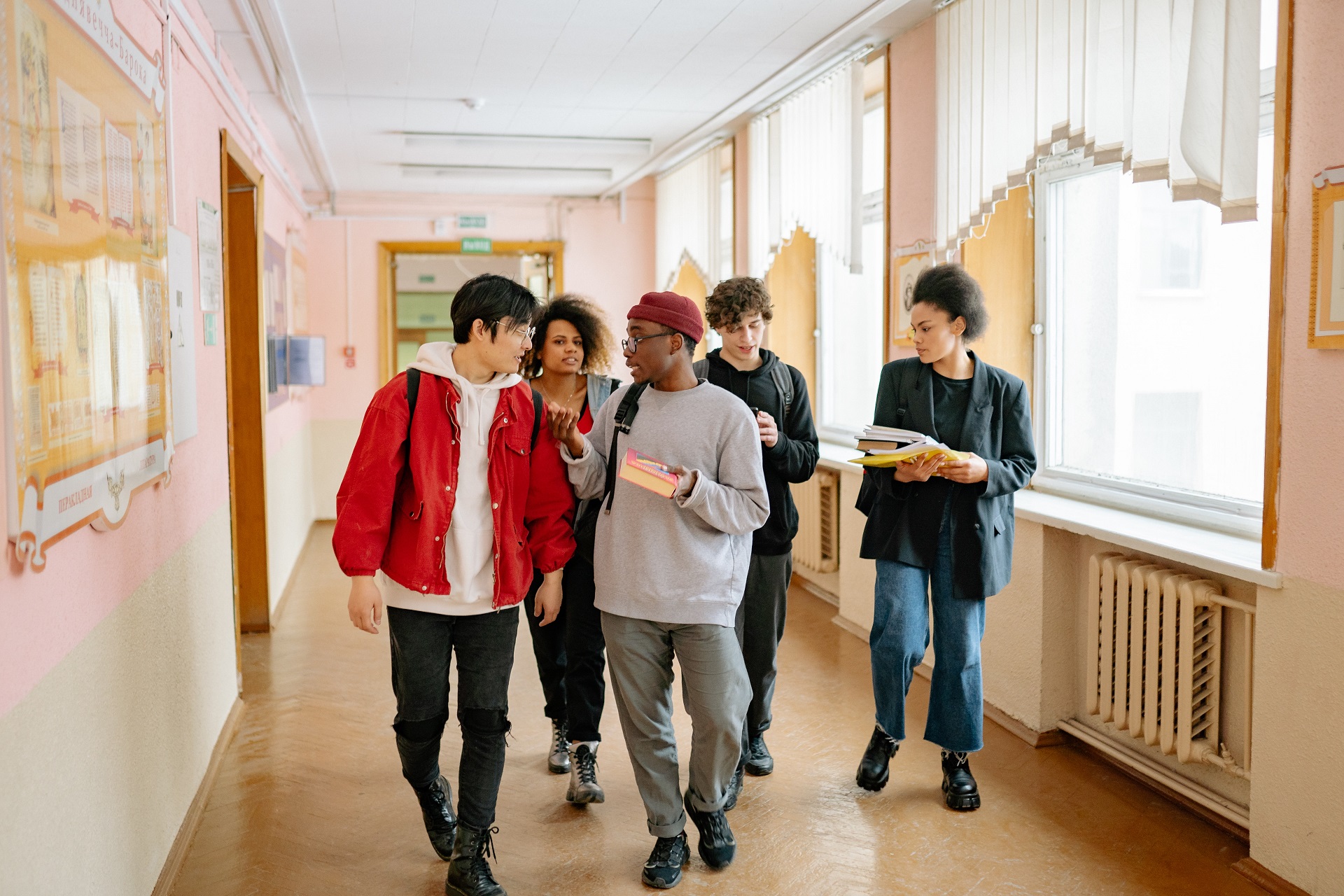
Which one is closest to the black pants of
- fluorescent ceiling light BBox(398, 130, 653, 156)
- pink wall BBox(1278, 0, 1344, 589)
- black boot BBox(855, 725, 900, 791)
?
black boot BBox(855, 725, 900, 791)

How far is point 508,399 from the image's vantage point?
101 inches

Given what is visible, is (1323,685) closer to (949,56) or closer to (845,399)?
(949,56)

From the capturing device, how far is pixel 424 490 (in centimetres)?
242

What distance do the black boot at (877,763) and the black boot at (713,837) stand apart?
670 mm

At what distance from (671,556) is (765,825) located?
3.43 ft

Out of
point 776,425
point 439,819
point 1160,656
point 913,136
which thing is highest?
point 913,136

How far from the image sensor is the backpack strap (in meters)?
2.60

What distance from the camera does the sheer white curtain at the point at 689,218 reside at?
7488mm

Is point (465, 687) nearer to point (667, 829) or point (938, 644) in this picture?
point (667, 829)

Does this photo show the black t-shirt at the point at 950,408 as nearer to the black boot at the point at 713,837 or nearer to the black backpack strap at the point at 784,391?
the black backpack strap at the point at 784,391

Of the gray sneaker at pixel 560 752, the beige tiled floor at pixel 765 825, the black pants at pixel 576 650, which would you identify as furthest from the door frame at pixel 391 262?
the black pants at pixel 576 650

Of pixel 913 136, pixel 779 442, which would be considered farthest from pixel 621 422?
pixel 913 136

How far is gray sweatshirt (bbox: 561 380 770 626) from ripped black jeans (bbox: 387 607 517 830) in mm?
313

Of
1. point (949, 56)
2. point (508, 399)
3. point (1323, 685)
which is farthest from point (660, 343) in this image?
point (949, 56)
